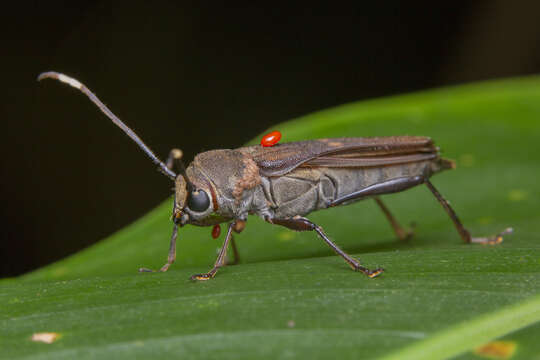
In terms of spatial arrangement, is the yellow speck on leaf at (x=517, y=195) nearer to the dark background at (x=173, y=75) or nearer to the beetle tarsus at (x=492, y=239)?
the beetle tarsus at (x=492, y=239)

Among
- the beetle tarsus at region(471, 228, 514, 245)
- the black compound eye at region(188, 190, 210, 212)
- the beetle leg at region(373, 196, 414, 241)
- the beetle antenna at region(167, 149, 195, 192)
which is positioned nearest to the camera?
the beetle antenna at region(167, 149, 195, 192)

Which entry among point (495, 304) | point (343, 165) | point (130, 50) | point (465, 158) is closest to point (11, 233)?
point (130, 50)

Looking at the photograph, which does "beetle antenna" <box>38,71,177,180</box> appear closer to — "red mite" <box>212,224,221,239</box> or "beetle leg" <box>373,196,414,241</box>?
"red mite" <box>212,224,221,239</box>

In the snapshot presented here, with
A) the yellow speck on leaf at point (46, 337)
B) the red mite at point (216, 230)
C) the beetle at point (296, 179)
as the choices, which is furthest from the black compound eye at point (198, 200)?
the yellow speck on leaf at point (46, 337)

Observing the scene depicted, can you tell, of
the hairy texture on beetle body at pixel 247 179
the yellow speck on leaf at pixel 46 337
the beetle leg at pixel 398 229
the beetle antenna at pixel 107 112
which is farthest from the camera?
the beetle leg at pixel 398 229

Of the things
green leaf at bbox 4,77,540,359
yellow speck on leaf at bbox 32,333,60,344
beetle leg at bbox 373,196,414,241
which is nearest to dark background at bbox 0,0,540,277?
green leaf at bbox 4,77,540,359

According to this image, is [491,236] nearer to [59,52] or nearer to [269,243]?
[269,243]
